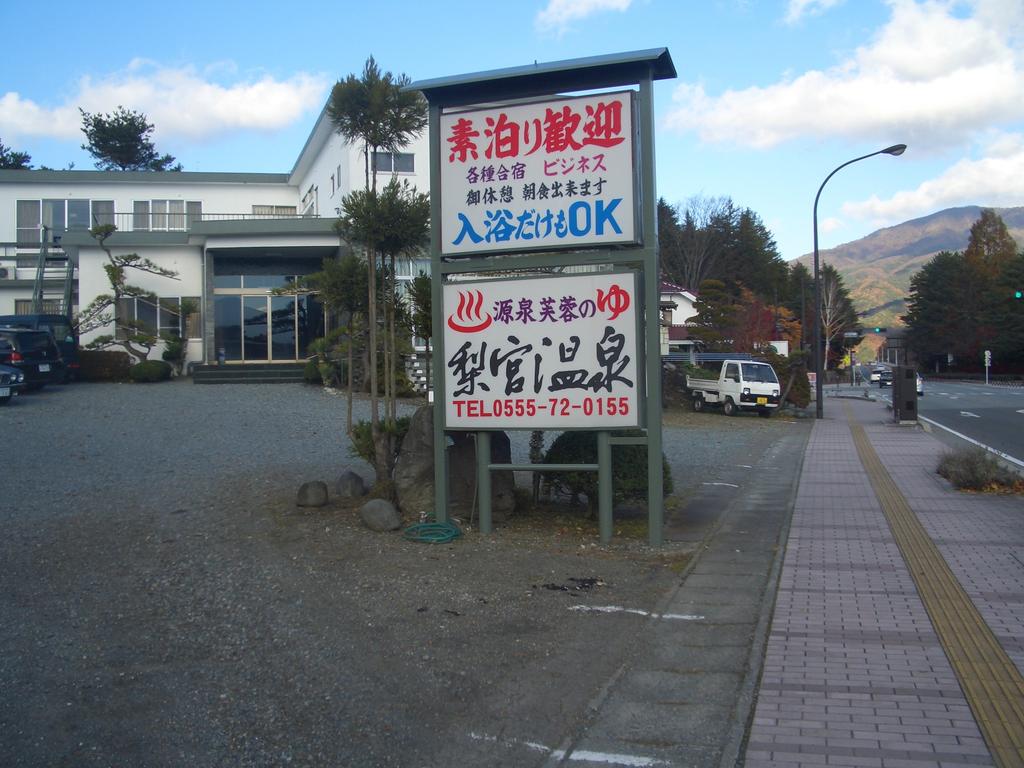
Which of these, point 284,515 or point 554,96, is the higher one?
point 554,96

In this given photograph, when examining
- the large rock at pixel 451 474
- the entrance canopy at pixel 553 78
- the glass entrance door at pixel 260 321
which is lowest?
the large rock at pixel 451 474

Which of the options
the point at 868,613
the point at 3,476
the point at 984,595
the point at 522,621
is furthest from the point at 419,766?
the point at 3,476

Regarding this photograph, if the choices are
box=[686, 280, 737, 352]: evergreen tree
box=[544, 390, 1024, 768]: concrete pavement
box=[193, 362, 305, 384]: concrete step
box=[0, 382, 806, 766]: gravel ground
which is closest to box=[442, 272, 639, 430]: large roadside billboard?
box=[0, 382, 806, 766]: gravel ground

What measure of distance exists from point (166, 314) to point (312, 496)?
20.3 m

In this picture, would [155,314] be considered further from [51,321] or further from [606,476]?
[606,476]

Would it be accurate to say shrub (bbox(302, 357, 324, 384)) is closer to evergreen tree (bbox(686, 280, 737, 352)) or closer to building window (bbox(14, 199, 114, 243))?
building window (bbox(14, 199, 114, 243))

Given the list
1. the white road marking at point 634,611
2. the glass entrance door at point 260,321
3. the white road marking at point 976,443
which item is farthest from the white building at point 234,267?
the white road marking at point 634,611

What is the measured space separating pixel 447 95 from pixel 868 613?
20.7 ft

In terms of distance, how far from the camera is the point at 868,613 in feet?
Answer: 21.2

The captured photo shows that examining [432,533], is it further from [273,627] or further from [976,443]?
[976,443]

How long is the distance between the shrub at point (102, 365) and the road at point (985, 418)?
2192 centimetres

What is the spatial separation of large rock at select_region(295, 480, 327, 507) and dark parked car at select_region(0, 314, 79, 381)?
16.3 metres

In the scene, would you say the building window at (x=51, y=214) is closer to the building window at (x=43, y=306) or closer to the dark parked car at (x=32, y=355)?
the building window at (x=43, y=306)

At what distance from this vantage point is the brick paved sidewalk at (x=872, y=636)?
4.32m
